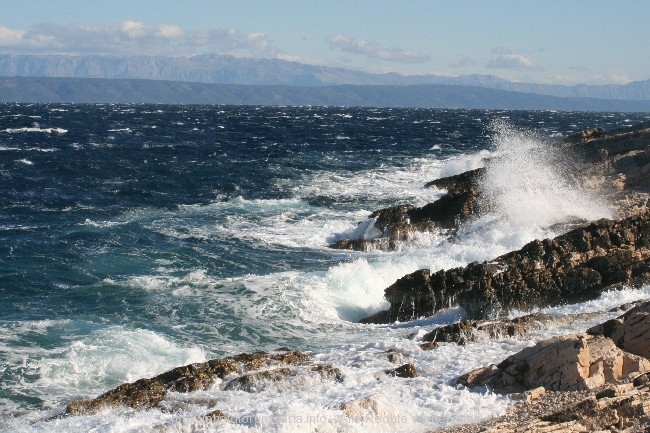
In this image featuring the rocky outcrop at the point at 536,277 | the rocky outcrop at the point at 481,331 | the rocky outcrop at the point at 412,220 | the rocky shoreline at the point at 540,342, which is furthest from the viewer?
the rocky outcrop at the point at 412,220

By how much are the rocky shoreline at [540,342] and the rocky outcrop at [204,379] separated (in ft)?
0.07

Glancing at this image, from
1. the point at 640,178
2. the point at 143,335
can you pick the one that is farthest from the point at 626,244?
the point at 143,335

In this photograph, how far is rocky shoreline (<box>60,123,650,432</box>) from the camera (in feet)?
41.4

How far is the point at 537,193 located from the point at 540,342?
55.7ft

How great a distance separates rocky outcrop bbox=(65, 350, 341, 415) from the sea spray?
15059mm

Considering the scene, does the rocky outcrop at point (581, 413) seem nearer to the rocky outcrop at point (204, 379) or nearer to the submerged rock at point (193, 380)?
the rocky outcrop at point (204, 379)

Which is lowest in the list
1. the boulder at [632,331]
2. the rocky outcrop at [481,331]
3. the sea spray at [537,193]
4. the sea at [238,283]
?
the sea at [238,283]

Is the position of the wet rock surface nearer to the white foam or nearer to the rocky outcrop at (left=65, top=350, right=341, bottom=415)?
the rocky outcrop at (left=65, top=350, right=341, bottom=415)

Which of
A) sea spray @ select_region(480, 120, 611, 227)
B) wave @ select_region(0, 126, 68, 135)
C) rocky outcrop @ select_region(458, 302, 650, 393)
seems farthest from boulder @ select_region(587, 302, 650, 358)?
wave @ select_region(0, 126, 68, 135)

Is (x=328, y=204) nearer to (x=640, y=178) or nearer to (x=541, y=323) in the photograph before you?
(x=640, y=178)

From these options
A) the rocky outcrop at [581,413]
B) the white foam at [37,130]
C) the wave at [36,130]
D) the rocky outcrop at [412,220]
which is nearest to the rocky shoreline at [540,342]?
the rocky outcrop at [581,413]

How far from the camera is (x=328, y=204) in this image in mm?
40281

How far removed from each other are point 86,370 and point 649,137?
24217 millimetres

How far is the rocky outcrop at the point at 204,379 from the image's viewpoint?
48.0ft
